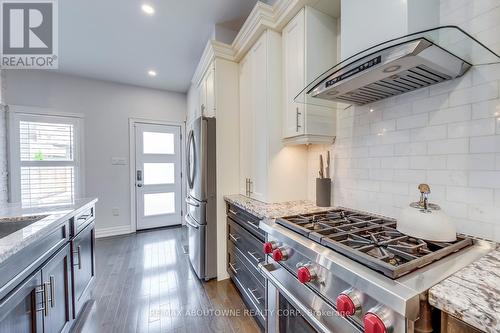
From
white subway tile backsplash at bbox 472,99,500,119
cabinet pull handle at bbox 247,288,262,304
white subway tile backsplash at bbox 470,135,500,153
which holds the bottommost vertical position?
cabinet pull handle at bbox 247,288,262,304

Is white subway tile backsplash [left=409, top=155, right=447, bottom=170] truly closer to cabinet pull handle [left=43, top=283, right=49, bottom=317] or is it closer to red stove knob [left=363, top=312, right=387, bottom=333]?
red stove knob [left=363, top=312, right=387, bottom=333]

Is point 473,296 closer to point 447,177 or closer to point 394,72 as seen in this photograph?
point 447,177

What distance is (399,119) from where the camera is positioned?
124 cm

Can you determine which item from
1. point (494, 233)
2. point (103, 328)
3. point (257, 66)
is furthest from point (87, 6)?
point (494, 233)

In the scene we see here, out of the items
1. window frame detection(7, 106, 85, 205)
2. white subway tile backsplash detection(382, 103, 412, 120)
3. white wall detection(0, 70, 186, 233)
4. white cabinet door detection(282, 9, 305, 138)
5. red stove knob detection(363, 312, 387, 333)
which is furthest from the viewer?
white wall detection(0, 70, 186, 233)

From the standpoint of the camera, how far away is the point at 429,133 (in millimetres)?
1103

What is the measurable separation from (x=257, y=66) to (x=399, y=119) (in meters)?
1.27

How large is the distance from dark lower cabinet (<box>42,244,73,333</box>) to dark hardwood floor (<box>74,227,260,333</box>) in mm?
345

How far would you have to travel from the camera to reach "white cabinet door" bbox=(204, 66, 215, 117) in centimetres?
236

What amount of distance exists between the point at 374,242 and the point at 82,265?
2.10 meters

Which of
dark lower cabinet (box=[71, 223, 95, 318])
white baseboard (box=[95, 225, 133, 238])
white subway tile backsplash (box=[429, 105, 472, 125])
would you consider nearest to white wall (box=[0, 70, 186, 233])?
white baseboard (box=[95, 225, 133, 238])

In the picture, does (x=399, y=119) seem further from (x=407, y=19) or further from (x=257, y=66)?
(x=257, y=66)

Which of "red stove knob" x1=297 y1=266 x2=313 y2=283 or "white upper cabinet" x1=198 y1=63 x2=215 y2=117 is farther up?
"white upper cabinet" x1=198 y1=63 x2=215 y2=117

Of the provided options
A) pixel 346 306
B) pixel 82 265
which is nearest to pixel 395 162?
pixel 346 306
